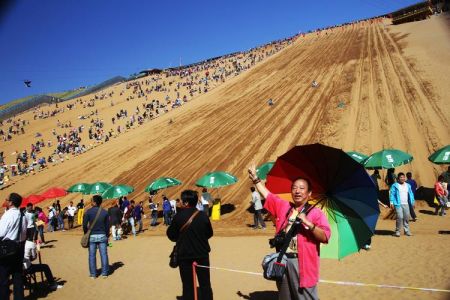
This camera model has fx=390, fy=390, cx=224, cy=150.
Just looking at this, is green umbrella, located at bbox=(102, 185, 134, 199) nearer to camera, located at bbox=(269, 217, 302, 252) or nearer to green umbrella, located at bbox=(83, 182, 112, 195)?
green umbrella, located at bbox=(83, 182, 112, 195)

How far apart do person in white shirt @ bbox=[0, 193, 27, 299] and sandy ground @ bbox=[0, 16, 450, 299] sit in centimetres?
173

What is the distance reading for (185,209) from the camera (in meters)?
5.49

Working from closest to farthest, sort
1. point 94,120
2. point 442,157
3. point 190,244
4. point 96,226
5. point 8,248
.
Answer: point 190,244
point 8,248
point 96,226
point 442,157
point 94,120

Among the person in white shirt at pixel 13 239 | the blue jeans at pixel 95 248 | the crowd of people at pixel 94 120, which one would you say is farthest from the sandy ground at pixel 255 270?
the crowd of people at pixel 94 120

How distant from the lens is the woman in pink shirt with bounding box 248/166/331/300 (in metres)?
3.71

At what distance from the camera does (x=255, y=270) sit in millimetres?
9062

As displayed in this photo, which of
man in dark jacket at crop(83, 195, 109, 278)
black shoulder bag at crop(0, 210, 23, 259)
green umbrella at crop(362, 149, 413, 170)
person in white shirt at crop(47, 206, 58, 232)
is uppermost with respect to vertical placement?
black shoulder bag at crop(0, 210, 23, 259)

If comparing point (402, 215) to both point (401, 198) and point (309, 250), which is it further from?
point (309, 250)

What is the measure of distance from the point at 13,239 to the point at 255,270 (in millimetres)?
5153

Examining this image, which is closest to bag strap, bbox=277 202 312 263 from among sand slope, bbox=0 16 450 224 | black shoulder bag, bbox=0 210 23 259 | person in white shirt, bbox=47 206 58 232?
black shoulder bag, bbox=0 210 23 259

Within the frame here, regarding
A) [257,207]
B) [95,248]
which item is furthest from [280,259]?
[257,207]

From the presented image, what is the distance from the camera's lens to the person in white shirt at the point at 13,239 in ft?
20.4

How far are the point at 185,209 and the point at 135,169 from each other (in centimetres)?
2215

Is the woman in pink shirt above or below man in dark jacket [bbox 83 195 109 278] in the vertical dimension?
above
